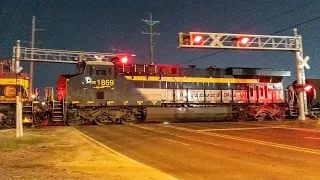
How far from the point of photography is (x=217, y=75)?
1141 inches

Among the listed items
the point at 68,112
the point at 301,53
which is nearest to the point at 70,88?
the point at 68,112

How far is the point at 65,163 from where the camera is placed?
10039 mm

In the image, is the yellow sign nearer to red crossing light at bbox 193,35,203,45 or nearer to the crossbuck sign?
red crossing light at bbox 193,35,203,45

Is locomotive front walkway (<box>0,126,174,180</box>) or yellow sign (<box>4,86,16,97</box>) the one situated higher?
yellow sign (<box>4,86,16,97</box>)

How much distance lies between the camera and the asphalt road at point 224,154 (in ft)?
29.3

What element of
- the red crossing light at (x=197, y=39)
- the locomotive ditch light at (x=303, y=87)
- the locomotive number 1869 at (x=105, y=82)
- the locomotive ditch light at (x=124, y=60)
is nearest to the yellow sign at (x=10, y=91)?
the locomotive number 1869 at (x=105, y=82)

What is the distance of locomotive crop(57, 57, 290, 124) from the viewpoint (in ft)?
82.0

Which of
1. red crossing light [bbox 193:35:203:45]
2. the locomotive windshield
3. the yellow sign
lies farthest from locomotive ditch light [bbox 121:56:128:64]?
the yellow sign

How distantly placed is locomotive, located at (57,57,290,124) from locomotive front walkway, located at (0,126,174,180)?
1037 cm

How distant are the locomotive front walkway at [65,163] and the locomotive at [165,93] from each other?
10371 millimetres

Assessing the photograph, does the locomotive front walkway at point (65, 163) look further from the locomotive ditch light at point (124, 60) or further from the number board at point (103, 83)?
the locomotive ditch light at point (124, 60)

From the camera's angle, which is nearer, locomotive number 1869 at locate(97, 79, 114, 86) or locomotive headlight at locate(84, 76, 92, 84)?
locomotive headlight at locate(84, 76, 92, 84)

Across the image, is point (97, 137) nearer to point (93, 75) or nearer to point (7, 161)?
point (7, 161)

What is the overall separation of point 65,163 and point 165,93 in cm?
1755
